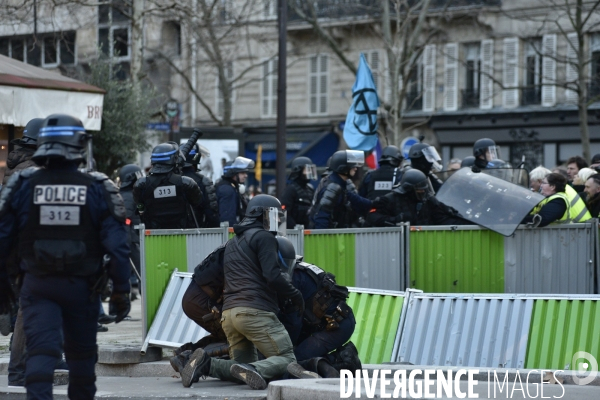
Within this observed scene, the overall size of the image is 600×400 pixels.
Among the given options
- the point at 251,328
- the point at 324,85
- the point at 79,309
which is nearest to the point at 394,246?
the point at 251,328

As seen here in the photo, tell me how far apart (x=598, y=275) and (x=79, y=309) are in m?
4.93

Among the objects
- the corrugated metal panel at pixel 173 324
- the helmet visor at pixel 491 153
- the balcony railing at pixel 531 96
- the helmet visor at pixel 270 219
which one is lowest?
the corrugated metal panel at pixel 173 324

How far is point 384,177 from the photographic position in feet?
39.4

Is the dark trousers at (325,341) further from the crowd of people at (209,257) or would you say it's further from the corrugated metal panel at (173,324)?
the corrugated metal panel at (173,324)

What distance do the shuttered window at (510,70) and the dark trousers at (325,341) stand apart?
24218mm

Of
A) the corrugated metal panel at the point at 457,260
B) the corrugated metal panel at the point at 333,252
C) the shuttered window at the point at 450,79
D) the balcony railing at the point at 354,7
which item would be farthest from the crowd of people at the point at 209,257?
the shuttered window at the point at 450,79

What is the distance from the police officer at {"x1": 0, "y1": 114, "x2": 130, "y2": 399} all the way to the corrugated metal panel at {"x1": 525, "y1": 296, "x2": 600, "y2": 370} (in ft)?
11.0

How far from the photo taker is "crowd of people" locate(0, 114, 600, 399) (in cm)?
614

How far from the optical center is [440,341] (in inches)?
333

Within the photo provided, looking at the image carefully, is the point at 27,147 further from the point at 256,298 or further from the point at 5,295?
the point at 256,298

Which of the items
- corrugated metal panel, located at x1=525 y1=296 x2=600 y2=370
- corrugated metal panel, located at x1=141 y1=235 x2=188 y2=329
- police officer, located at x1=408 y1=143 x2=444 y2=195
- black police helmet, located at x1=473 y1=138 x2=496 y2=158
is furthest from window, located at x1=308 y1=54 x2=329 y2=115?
corrugated metal panel, located at x1=525 y1=296 x2=600 y2=370

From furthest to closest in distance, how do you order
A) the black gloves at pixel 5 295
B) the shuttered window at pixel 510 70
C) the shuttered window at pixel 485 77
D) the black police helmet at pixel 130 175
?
the shuttered window at pixel 485 77 < the shuttered window at pixel 510 70 < the black police helmet at pixel 130 175 < the black gloves at pixel 5 295

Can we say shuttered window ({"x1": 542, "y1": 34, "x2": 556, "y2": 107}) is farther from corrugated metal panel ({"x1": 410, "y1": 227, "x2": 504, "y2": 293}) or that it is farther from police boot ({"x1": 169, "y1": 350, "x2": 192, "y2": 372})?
police boot ({"x1": 169, "y1": 350, "x2": 192, "y2": 372})

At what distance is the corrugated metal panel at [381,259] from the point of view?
9953 millimetres
